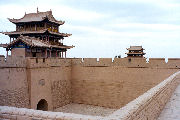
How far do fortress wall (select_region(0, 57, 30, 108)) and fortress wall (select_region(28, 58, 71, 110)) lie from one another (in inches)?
17.6

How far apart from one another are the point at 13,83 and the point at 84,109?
6.09 meters

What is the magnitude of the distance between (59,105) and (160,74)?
800 cm

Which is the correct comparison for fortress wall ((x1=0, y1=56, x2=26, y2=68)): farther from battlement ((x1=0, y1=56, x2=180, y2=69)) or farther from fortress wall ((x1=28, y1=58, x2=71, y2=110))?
fortress wall ((x1=28, y1=58, x2=71, y2=110))

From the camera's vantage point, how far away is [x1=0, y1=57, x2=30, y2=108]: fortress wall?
40.1 feet

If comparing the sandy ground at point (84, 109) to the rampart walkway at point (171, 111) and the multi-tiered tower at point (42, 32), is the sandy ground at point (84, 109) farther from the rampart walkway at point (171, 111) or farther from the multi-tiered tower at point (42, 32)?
the rampart walkway at point (171, 111)

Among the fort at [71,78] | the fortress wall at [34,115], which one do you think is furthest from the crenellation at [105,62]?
the fortress wall at [34,115]

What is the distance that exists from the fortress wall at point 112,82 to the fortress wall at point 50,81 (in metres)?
1.02

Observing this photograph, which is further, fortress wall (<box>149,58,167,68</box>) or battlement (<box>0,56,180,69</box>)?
fortress wall (<box>149,58,167,68</box>)

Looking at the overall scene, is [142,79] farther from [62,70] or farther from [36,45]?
[36,45]

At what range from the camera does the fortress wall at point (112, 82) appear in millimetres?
15672

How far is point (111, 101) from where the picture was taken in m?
16.7

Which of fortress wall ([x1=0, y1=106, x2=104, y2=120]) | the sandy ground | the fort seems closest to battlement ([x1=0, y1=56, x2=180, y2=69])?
the fort

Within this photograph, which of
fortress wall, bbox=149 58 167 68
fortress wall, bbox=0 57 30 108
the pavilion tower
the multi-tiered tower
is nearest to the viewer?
fortress wall, bbox=0 57 30 108

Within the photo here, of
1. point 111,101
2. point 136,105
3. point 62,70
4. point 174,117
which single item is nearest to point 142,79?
point 111,101
